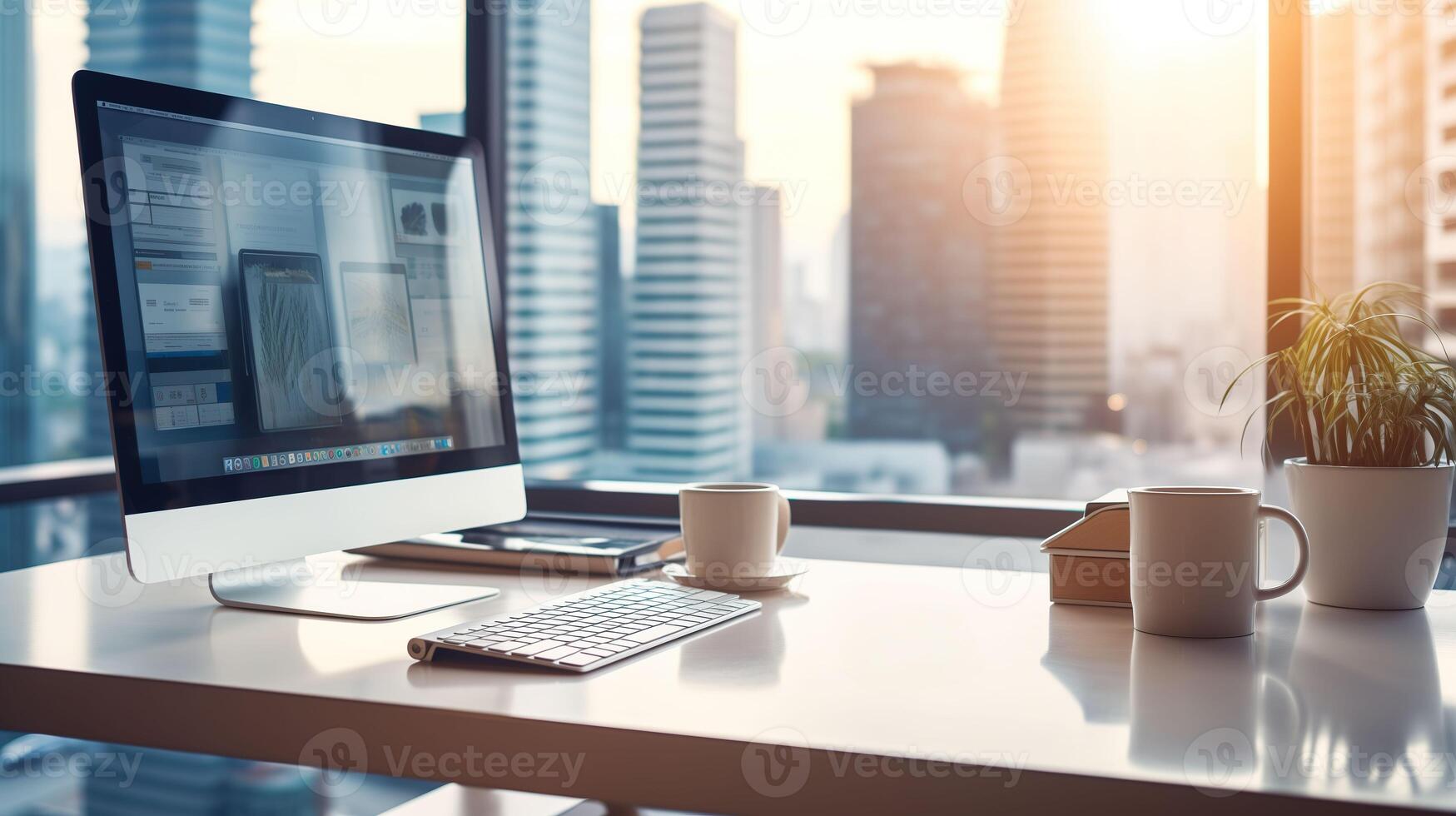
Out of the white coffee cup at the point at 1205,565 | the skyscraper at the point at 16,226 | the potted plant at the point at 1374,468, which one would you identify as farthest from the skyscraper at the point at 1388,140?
the skyscraper at the point at 16,226

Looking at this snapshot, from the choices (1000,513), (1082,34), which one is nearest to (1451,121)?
(1082,34)

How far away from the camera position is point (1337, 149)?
64.8 inches

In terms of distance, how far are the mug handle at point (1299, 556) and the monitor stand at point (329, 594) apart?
74cm

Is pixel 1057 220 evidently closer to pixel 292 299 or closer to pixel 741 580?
pixel 741 580

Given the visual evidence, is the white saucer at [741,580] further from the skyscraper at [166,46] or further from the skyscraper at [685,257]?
the skyscraper at [166,46]

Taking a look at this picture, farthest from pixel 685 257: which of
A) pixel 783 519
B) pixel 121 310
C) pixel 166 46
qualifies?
pixel 166 46

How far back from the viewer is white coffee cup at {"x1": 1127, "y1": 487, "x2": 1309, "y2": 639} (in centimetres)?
92

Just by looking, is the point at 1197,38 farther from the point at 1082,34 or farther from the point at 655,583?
the point at 655,583

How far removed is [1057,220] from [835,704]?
160 centimetres

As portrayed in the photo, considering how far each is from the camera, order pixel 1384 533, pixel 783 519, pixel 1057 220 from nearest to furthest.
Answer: pixel 1384 533
pixel 783 519
pixel 1057 220

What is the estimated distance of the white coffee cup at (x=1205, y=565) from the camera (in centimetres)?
92

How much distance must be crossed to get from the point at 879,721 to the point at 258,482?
2.14 ft

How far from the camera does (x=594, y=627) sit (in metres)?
0.91

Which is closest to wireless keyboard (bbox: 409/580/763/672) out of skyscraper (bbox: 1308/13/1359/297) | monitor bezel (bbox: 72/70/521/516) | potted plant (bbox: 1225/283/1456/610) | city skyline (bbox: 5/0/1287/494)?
monitor bezel (bbox: 72/70/521/516)
